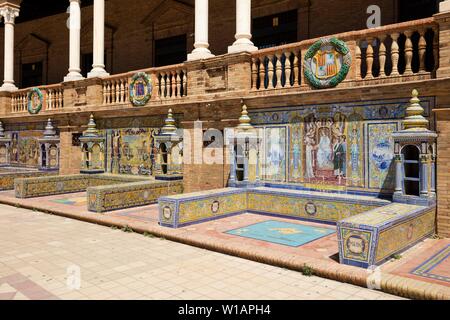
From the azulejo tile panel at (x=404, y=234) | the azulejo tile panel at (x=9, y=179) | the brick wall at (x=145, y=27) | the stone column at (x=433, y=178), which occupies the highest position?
the brick wall at (x=145, y=27)

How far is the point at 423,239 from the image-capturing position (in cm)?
727

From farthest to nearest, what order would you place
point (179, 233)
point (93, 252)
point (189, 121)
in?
point (189, 121) → point (179, 233) → point (93, 252)

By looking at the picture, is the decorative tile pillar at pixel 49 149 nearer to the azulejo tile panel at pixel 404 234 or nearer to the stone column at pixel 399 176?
the stone column at pixel 399 176

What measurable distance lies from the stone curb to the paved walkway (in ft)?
0.34

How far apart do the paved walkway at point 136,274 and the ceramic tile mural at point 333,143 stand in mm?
3714

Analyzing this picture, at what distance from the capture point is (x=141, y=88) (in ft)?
44.4

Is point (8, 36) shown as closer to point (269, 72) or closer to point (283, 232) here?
point (269, 72)

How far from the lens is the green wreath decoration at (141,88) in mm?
13258

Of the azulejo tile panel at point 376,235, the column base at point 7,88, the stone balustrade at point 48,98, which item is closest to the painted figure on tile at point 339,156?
the azulejo tile panel at point 376,235

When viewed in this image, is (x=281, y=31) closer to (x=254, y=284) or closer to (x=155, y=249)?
(x=155, y=249)

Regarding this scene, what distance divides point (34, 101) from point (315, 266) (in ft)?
52.5

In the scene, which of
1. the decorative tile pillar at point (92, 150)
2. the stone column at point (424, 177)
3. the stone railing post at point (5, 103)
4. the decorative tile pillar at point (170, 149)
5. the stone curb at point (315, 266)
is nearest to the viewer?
the stone curb at point (315, 266)
